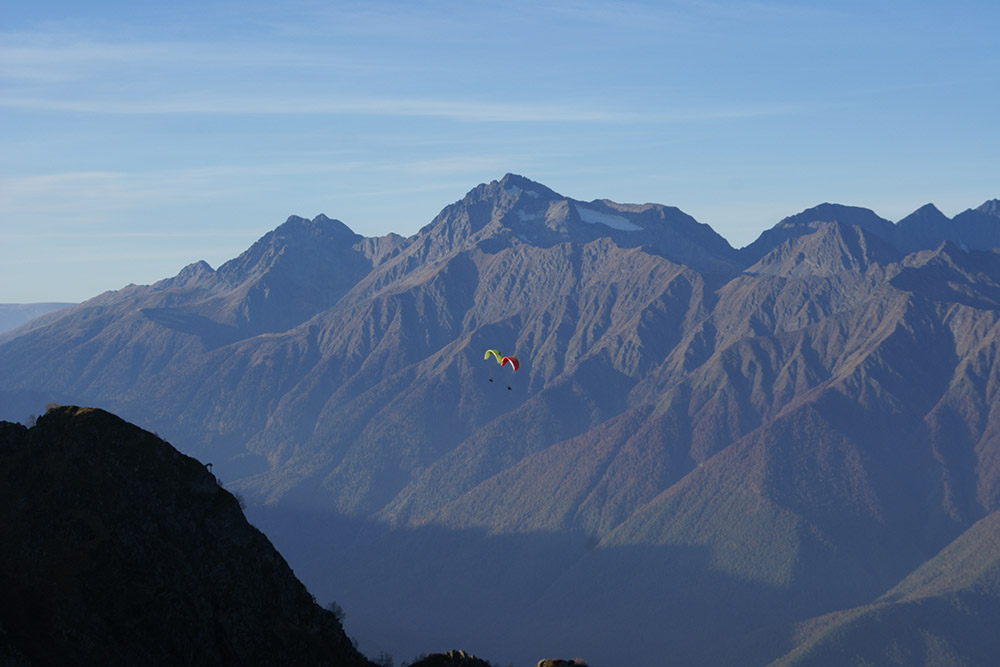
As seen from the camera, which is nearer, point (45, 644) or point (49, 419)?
point (45, 644)

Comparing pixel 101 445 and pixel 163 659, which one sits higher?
pixel 101 445

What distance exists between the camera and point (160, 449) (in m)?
89.8

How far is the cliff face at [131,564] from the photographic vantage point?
2990 inches

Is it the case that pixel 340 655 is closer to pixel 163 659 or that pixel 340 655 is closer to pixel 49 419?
pixel 163 659

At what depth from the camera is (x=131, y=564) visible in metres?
82.1

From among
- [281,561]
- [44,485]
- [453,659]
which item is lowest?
[453,659]

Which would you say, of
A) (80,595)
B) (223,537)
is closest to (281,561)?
(223,537)

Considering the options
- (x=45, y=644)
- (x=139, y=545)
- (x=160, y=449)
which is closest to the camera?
(x=45, y=644)

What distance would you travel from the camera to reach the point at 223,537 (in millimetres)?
88688

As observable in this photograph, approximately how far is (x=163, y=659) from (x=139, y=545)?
33.0ft

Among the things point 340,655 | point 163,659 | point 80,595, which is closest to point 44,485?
point 80,595

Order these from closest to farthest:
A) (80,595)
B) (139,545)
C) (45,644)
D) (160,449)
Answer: (45,644) → (80,595) → (139,545) → (160,449)

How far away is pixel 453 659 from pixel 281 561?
53.2 ft

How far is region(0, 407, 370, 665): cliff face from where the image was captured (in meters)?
75.9
